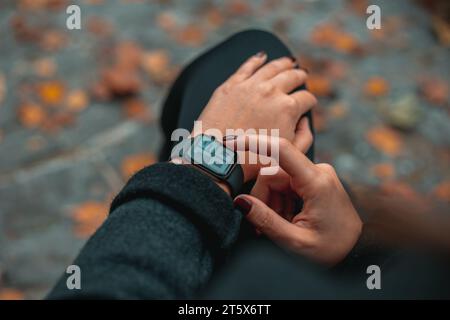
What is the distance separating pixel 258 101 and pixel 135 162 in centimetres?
94

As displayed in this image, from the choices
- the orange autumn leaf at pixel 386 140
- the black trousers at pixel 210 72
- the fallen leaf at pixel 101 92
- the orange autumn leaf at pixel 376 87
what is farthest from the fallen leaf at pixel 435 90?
the fallen leaf at pixel 101 92

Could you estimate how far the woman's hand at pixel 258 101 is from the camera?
1.31m

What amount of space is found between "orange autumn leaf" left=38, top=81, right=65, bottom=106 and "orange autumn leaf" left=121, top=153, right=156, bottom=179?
17.7 inches

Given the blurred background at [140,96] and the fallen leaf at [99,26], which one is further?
the fallen leaf at [99,26]

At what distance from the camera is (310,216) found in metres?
1.04

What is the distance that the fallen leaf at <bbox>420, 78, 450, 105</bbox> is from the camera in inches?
92.0

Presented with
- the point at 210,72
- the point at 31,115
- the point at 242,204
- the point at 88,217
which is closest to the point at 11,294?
the point at 88,217

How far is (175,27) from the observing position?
2582 mm

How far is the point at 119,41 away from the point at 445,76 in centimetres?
158

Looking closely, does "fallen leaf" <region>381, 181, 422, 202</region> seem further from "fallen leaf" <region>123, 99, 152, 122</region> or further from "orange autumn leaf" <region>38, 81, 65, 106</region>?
"orange autumn leaf" <region>38, 81, 65, 106</region>

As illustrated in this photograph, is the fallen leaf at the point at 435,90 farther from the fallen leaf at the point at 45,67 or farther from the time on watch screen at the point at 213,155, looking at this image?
the fallen leaf at the point at 45,67
